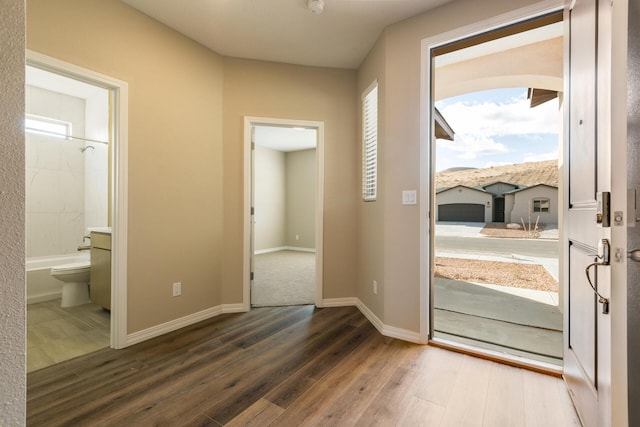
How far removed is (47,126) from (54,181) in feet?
2.44

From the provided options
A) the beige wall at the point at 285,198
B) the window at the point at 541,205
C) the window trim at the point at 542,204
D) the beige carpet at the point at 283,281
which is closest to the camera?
the beige carpet at the point at 283,281

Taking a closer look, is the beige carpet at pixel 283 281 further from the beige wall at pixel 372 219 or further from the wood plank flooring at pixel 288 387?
the wood plank flooring at pixel 288 387

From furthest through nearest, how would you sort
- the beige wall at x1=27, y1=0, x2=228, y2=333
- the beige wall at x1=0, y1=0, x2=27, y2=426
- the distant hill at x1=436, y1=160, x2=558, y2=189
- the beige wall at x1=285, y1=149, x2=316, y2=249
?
the distant hill at x1=436, y1=160, x2=558, y2=189
the beige wall at x1=285, y1=149, x2=316, y2=249
the beige wall at x1=27, y1=0, x2=228, y2=333
the beige wall at x1=0, y1=0, x2=27, y2=426

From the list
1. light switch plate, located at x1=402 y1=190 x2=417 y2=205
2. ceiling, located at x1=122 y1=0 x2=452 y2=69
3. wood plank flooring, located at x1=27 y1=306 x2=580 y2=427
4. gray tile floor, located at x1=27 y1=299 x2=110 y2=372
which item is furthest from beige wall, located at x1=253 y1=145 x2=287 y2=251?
light switch plate, located at x1=402 y1=190 x2=417 y2=205

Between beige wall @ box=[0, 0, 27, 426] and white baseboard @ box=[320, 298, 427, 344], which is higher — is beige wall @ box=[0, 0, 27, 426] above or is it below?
above

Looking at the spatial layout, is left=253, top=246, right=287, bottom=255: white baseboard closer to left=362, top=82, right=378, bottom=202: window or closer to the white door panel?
left=362, top=82, right=378, bottom=202: window

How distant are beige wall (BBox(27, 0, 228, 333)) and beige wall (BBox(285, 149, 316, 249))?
4.43 metres

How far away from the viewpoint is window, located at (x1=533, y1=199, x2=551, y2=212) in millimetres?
17547

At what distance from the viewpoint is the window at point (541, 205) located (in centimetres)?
1755

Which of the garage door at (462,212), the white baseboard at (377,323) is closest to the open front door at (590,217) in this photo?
the white baseboard at (377,323)

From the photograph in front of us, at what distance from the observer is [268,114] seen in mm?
2971

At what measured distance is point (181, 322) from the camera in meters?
2.57

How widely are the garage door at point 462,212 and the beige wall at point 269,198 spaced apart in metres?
19.0

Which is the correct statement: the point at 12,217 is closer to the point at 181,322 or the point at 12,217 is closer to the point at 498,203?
the point at 181,322
